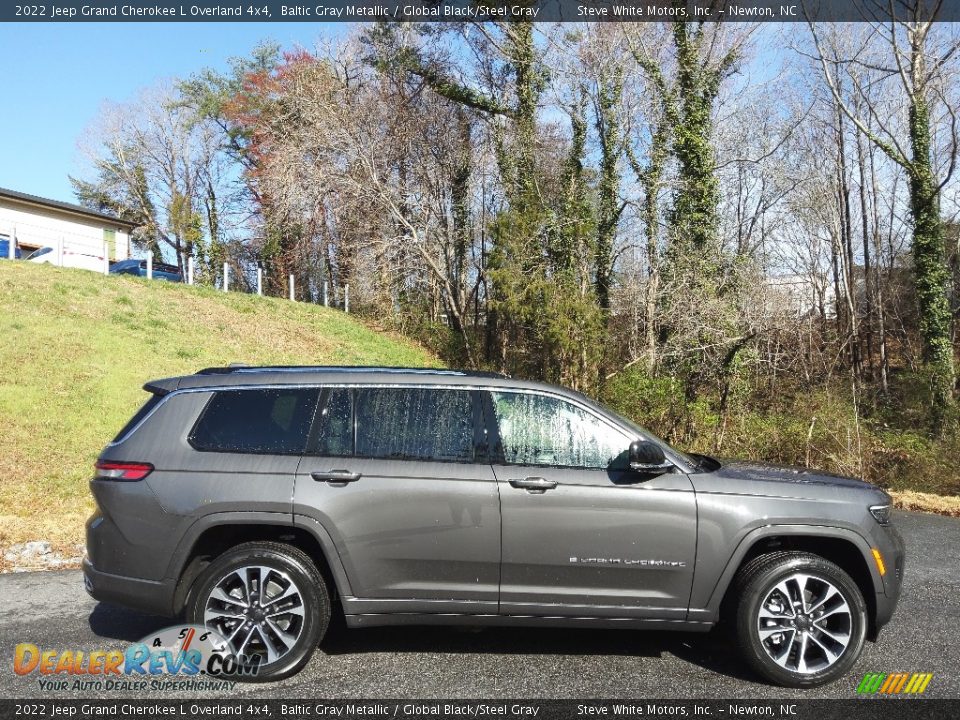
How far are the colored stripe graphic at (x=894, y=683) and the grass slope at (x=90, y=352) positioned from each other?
7.02 meters

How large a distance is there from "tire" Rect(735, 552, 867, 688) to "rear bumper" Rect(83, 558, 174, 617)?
3369mm

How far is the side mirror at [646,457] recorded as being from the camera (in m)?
4.11

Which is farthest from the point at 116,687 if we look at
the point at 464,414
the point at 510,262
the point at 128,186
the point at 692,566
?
the point at 128,186

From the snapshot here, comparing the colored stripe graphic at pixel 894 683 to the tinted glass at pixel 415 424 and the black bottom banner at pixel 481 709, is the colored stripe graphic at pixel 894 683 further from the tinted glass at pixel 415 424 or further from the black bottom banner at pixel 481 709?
the tinted glass at pixel 415 424

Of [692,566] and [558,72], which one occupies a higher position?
[558,72]

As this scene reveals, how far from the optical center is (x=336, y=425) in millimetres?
4383

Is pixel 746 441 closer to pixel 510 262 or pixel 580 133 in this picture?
pixel 510 262

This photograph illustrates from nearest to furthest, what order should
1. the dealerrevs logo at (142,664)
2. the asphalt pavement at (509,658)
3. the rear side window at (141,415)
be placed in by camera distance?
1. the asphalt pavement at (509,658)
2. the dealerrevs logo at (142,664)
3. the rear side window at (141,415)

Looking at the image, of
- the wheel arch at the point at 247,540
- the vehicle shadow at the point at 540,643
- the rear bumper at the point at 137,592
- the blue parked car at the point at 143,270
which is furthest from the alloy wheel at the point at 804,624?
the blue parked car at the point at 143,270

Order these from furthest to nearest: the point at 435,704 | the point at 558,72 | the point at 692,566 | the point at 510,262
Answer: the point at 558,72 → the point at 510,262 → the point at 692,566 → the point at 435,704

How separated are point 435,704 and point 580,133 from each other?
66.9 ft

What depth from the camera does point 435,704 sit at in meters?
3.77

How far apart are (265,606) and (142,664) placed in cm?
92

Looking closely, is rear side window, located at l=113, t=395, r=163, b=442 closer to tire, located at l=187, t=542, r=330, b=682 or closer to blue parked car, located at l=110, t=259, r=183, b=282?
tire, located at l=187, t=542, r=330, b=682
